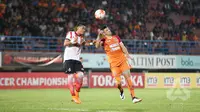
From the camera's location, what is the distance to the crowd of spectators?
29.1 meters

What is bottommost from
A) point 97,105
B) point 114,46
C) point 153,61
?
point 153,61

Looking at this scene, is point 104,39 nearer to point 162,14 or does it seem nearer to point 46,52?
point 46,52

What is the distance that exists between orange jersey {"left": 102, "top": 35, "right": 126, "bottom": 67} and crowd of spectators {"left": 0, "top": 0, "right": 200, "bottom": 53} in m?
12.8

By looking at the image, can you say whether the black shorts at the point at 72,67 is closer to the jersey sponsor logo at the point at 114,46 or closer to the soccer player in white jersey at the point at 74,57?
the soccer player in white jersey at the point at 74,57

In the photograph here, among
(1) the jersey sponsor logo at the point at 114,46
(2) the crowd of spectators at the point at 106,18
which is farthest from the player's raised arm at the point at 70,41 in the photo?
(2) the crowd of spectators at the point at 106,18

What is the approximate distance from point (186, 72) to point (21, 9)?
11522 millimetres

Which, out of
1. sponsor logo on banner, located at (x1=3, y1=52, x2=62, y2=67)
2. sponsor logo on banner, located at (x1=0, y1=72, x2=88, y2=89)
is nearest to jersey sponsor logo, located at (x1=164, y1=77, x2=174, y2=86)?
sponsor logo on banner, located at (x1=0, y1=72, x2=88, y2=89)

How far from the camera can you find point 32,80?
27016 mm

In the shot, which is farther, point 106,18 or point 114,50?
point 106,18

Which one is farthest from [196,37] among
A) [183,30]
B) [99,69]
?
[99,69]

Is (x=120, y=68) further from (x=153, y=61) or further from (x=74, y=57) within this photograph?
(x=153, y=61)

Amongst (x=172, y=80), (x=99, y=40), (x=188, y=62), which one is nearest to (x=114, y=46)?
(x=99, y=40)

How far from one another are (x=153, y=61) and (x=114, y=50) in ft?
48.4

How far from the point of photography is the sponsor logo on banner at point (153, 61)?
95.9 feet
